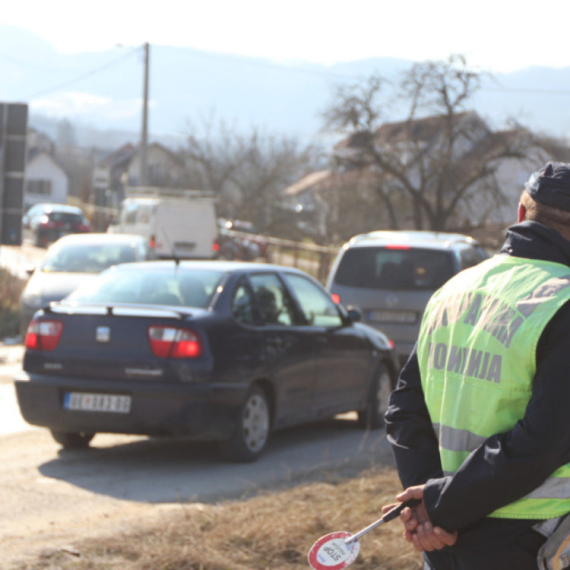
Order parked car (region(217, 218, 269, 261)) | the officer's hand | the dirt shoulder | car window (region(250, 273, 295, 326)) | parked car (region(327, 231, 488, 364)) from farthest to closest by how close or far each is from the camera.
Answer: parked car (region(217, 218, 269, 261)), parked car (region(327, 231, 488, 364)), car window (region(250, 273, 295, 326)), the dirt shoulder, the officer's hand

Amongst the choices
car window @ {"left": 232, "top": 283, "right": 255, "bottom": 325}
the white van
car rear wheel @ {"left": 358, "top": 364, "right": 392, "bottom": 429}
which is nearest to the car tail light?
car window @ {"left": 232, "top": 283, "right": 255, "bottom": 325}

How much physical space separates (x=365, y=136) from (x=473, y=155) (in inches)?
158

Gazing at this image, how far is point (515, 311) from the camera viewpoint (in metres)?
2.63

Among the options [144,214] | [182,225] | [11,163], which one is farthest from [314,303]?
[144,214]

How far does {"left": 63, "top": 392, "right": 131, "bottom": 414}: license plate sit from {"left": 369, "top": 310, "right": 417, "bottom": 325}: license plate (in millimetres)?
5305

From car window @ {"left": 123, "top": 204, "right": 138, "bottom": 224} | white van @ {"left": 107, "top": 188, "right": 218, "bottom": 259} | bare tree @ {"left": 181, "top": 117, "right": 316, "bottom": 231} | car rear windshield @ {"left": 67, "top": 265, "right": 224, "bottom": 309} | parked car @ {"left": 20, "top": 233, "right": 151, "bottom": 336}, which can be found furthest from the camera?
bare tree @ {"left": 181, "top": 117, "right": 316, "bottom": 231}

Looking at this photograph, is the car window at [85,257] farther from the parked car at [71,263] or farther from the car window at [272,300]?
the car window at [272,300]

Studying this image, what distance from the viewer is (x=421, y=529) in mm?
2664

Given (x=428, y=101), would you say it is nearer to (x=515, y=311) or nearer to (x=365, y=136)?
(x=365, y=136)

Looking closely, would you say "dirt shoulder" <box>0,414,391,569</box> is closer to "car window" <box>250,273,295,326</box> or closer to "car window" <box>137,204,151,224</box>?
"car window" <box>250,273,295,326</box>

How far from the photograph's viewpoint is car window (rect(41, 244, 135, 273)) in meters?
16.1

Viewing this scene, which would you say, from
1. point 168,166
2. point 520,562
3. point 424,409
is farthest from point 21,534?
point 168,166

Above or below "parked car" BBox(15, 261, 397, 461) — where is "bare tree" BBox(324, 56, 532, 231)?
above

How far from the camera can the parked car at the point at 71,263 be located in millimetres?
15008
